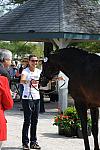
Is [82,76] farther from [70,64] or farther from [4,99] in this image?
[4,99]

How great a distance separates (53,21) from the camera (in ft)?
52.9

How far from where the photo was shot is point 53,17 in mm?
16438

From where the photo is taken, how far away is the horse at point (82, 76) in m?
7.54

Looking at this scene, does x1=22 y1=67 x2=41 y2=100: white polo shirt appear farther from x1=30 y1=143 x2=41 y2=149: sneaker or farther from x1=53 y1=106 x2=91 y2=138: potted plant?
x1=53 y1=106 x2=91 y2=138: potted plant

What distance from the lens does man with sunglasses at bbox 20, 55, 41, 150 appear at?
861cm

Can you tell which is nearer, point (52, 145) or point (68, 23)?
point (52, 145)

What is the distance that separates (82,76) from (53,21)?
8.69 m

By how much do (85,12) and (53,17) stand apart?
1569 millimetres

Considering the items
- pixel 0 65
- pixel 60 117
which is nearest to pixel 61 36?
pixel 60 117

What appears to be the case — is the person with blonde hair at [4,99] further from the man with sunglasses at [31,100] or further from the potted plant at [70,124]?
the potted plant at [70,124]

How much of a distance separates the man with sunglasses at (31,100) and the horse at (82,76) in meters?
0.54

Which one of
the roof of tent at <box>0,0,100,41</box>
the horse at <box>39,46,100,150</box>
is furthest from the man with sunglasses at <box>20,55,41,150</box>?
the roof of tent at <box>0,0,100,41</box>

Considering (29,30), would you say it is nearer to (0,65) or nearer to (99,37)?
(99,37)

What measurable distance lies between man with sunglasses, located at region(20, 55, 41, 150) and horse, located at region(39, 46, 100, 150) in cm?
54
